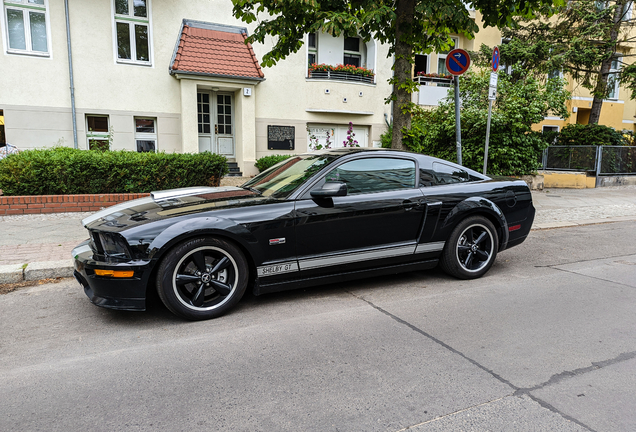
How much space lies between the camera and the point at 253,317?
386 centimetres

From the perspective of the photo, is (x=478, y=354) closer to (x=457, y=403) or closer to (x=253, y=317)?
(x=457, y=403)

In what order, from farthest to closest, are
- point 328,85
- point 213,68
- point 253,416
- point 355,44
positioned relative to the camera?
point 355,44, point 328,85, point 213,68, point 253,416

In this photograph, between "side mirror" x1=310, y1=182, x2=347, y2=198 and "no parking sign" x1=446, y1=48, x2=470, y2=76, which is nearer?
"side mirror" x1=310, y1=182, x2=347, y2=198

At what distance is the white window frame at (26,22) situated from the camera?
11.3m

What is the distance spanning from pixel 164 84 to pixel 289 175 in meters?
10.1

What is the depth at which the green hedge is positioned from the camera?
7.87 meters

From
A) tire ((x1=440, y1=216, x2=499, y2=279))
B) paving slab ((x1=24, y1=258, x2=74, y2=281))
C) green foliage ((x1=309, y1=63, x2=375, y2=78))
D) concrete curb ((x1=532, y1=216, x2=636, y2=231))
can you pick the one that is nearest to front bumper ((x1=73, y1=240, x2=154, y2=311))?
paving slab ((x1=24, y1=258, x2=74, y2=281))

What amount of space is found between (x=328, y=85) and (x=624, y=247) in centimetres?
1059

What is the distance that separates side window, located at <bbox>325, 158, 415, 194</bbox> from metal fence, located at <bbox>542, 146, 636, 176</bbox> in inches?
501

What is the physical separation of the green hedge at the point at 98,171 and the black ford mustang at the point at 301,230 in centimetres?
446

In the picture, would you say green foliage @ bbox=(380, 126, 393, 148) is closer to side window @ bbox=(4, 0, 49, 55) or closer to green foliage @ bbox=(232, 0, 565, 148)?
green foliage @ bbox=(232, 0, 565, 148)

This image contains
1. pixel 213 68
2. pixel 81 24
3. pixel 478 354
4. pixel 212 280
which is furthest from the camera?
pixel 213 68

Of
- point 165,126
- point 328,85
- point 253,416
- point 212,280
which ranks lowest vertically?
point 253,416

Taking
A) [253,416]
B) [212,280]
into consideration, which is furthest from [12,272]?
[253,416]
